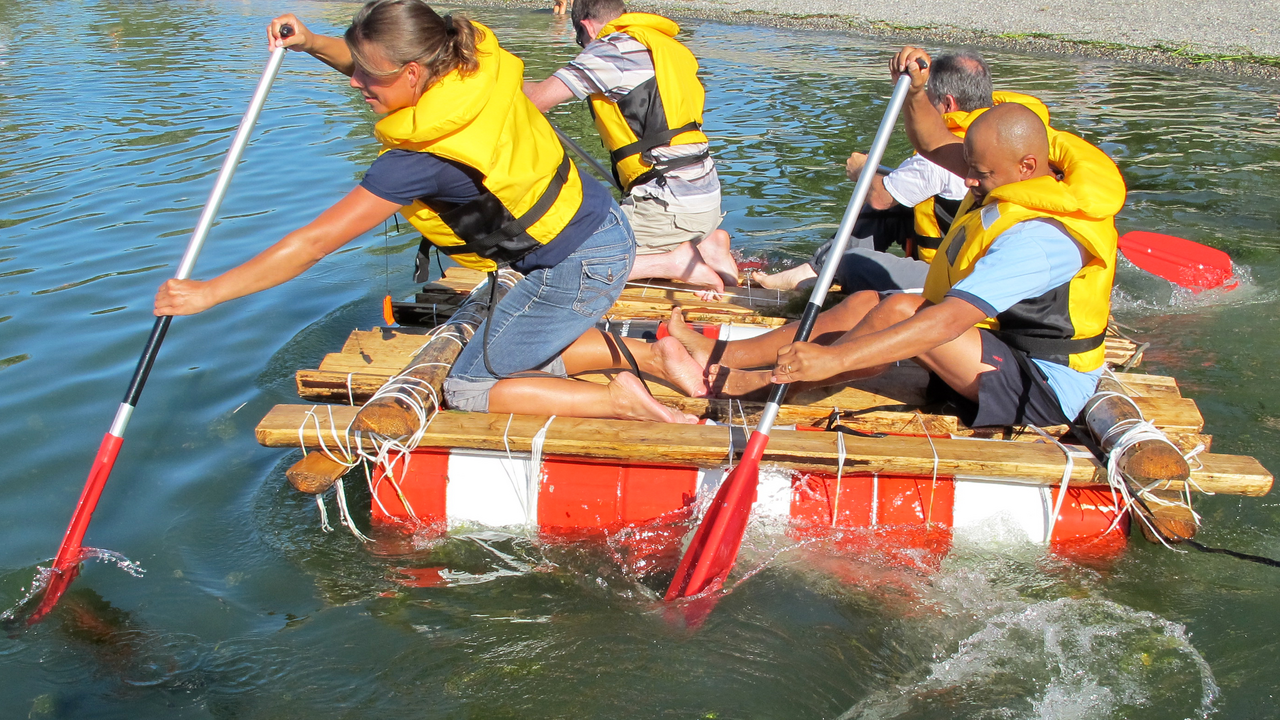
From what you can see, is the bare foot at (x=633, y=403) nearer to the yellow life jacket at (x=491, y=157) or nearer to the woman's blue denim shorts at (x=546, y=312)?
the woman's blue denim shorts at (x=546, y=312)

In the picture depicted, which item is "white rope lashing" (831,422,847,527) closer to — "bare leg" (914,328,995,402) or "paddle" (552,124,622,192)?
"bare leg" (914,328,995,402)

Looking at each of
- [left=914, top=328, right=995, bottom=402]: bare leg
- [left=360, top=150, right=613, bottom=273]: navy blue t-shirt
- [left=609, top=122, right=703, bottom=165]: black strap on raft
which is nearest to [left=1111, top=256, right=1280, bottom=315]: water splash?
[left=914, top=328, right=995, bottom=402]: bare leg

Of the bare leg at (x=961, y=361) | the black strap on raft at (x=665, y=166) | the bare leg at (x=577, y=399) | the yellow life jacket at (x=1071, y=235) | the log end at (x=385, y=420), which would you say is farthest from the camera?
the black strap on raft at (x=665, y=166)

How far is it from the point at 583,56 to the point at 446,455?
95.5 inches

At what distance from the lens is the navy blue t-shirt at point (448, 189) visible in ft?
10.7

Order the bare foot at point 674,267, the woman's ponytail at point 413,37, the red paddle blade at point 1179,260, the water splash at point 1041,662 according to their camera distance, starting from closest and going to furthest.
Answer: the woman's ponytail at point 413,37, the water splash at point 1041,662, the bare foot at point 674,267, the red paddle blade at point 1179,260

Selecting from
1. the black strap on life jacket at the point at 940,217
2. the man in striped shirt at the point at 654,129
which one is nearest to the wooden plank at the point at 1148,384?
the black strap on life jacket at the point at 940,217

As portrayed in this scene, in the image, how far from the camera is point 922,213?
546 cm

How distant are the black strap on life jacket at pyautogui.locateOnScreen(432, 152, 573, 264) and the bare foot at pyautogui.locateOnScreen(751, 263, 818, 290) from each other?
2.29m

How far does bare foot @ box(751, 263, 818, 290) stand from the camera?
5.74 m

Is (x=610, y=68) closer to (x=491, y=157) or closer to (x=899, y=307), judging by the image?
(x=491, y=157)

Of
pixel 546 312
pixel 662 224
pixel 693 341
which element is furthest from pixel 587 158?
pixel 546 312

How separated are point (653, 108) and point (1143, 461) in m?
3.12

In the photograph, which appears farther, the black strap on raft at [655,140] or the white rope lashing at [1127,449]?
the black strap on raft at [655,140]
